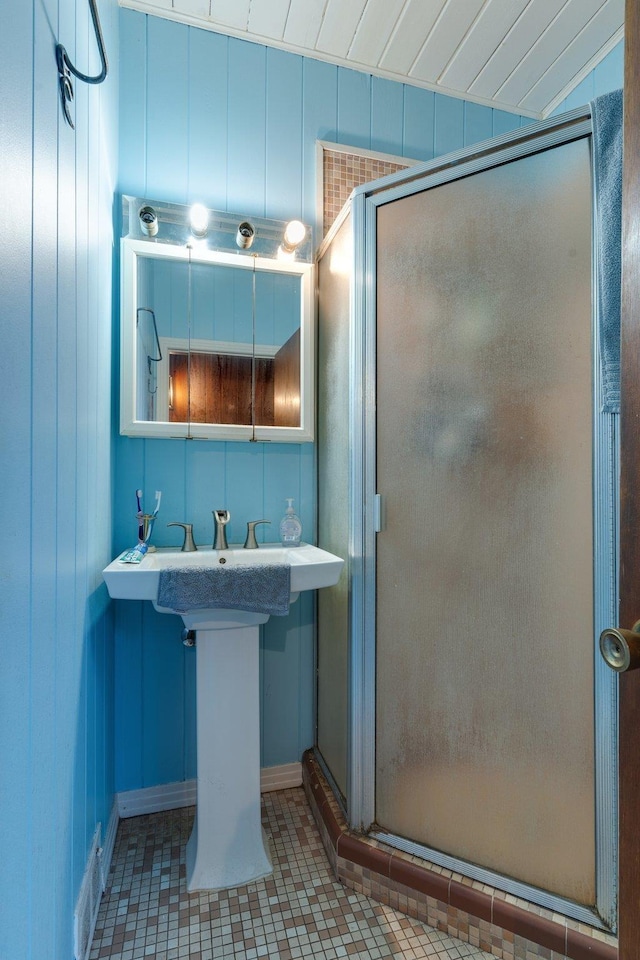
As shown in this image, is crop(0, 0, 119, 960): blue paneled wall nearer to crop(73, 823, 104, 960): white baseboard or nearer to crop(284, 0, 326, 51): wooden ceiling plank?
crop(73, 823, 104, 960): white baseboard

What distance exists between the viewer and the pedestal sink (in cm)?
139

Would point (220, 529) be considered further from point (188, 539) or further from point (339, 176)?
point (339, 176)

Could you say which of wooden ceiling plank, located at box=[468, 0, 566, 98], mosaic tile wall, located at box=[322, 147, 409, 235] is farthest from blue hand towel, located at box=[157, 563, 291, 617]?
wooden ceiling plank, located at box=[468, 0, 566, 98]

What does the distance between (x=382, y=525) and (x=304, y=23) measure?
184cm

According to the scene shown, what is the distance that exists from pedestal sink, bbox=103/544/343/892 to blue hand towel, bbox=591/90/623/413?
0.85 m

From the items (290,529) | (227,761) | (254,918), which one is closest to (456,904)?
(254,918)

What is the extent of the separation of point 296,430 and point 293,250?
27.3 inches

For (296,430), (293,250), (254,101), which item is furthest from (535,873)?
(254,101)

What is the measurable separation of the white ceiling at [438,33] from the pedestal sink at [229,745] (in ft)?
6.30

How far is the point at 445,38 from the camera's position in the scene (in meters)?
1.79

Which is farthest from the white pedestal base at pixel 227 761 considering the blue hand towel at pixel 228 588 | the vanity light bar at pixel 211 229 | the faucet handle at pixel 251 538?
the vanity light bar at pixel 211 229

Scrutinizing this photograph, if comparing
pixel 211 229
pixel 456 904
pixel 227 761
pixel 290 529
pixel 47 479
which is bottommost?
pixel 456 904

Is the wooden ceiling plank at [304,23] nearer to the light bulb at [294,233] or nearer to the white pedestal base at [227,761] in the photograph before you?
the light bulb at [294,233]

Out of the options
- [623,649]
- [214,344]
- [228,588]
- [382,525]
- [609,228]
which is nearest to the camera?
[623,649]
